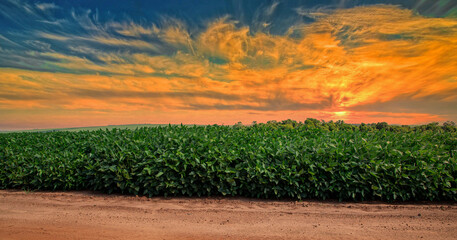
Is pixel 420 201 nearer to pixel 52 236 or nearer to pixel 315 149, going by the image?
pixel 315 149

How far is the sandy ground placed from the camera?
4.43m

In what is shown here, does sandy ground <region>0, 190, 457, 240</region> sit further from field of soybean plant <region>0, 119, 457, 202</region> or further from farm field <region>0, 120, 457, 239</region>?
field of soybean plant <region>0, 119, 457, 202</region>

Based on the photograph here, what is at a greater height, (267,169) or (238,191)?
(267,169)

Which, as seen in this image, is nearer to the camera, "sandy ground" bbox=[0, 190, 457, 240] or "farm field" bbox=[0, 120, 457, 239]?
"sandy ground" bbox=[0, 190, 457, 240]

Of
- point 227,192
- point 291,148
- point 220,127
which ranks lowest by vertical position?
point 227,192

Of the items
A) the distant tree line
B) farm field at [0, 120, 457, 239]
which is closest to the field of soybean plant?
farm field at [0, 120, 457, 239]

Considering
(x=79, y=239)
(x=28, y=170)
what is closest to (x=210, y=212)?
(x=79, y=239)

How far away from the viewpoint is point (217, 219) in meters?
4.92

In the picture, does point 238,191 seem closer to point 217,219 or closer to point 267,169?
point 267,169

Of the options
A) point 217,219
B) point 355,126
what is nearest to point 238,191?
point 217,219

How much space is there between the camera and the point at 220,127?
8977 mm

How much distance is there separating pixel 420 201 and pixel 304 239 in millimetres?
3518

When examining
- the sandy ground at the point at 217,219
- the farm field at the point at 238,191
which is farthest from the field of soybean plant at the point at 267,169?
the sandy ground at the point at 217,219

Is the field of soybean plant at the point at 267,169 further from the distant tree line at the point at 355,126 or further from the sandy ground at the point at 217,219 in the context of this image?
the distant tree line at the point at 355,126
